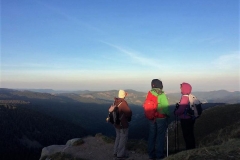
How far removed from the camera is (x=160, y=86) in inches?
414

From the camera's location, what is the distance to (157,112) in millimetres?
10375

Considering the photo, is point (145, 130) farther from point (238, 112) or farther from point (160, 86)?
point (160, 86)

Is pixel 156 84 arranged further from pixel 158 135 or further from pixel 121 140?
pixel 121 140

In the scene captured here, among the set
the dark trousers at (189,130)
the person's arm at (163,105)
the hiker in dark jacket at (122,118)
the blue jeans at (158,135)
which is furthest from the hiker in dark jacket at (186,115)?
the hiker in dark jacket at (122,118)

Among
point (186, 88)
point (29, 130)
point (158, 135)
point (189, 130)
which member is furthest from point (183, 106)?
point (29, 130)

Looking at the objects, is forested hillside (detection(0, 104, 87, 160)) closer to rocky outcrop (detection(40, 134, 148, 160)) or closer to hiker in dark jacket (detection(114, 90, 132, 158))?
rocky outcrop (detection(40, 134, 148, 160))

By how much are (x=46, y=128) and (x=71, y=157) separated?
162305 millimetres

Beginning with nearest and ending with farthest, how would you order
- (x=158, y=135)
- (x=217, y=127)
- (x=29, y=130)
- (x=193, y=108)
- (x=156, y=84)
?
Answer: (x=193, y=108), (x=156, y=84), (x=158, y=135), (x=217, y=127), (x=29, y=130)

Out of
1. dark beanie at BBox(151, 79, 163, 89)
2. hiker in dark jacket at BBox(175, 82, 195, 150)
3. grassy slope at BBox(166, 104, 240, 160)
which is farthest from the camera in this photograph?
grassy slope at BBox(166, 104, 240, 160)

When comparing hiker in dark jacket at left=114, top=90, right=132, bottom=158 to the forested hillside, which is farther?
the forested hillside

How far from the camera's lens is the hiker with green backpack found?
10.3m

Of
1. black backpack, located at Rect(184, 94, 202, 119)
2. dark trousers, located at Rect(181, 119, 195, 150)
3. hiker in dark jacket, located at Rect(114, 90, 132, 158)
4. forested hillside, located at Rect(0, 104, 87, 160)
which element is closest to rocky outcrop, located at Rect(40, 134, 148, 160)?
hiker in dark jacket, located at Rect(114, 90, 132, 158)

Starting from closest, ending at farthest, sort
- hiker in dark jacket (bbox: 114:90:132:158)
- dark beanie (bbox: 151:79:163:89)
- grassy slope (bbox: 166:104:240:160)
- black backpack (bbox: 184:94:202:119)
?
black backpack (bbox: 184:94:202:119)
dark beanie (bbox: 151:79:163:89)
hiker in dark jacket (bbox: 114:90:132:158)
grassy slope (bbox: 166:104:240:160)

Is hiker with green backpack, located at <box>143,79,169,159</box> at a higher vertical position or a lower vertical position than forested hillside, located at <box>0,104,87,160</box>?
higher
